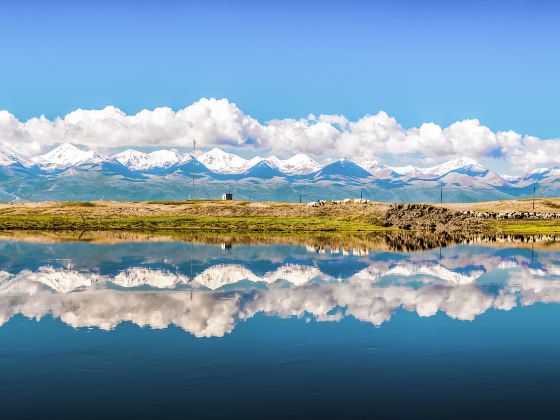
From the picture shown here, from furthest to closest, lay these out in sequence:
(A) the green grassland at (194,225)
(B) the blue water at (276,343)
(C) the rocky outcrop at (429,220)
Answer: (C) the rocky outcrop at (429,220) < (A) the green grassland at (194,225) < (B) the blue water at (276,343)

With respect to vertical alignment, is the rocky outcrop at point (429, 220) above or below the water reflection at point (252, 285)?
above

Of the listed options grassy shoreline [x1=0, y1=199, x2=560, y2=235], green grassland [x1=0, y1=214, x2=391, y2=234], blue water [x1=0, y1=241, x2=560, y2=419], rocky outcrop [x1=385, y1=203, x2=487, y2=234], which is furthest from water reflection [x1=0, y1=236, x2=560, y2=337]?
rocky outcrop [x1=385, y1=203, x2=487, y2=234]

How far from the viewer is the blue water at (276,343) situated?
22797 millimetres

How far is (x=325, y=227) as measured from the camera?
142375 mm

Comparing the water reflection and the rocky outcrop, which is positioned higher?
the rocky outcrop

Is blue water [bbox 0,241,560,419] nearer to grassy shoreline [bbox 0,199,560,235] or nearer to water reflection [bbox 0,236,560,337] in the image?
water reflection [bbox 0,236,560,337]

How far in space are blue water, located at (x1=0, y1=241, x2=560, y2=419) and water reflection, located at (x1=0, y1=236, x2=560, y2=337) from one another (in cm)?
21

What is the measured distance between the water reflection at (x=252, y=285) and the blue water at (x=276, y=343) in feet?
0.69

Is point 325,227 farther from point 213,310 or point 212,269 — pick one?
point 213,310

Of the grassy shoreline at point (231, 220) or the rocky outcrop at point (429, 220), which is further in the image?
the rocky outcrop at point (429, 220)

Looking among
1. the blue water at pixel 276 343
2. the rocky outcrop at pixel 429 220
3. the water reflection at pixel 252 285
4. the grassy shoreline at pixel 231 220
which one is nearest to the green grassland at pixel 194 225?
the grassy shoreline at pixel 231 220

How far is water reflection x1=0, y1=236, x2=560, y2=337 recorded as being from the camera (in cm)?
3881

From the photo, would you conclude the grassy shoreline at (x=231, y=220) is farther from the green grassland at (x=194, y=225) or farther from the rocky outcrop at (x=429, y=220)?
the rocky outcrop at (x=429, y=220)

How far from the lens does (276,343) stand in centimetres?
3133
